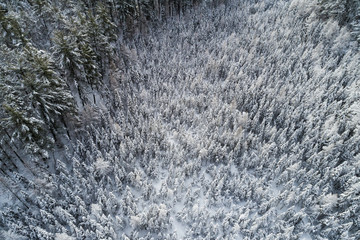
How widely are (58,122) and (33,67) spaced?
24.2 feet

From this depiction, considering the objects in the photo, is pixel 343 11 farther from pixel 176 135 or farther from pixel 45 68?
pixel 45 68

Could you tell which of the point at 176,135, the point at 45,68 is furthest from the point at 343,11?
the point at 45,68

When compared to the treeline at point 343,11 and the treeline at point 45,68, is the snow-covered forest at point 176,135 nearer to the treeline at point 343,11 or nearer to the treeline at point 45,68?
the treeline at point 45,68

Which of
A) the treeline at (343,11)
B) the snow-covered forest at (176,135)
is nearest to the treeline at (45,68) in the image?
the snow-covered forest at (176,135)

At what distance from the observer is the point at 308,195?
18625 millimetres

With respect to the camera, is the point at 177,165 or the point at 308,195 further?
the point at 177,165

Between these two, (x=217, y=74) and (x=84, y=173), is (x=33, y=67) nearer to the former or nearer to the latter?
(x=84, y=173)

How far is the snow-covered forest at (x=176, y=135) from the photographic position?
17375mm

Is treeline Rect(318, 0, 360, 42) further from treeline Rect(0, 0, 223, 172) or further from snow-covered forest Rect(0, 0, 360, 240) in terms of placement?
treeline Rect(0, 0, 223, 172)

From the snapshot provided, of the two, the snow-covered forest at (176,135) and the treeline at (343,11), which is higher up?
the treeline at (343,11)

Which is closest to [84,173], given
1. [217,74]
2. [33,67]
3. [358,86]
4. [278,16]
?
[33,67]

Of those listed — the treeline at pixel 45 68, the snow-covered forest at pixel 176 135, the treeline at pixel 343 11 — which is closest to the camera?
the snow-covered forest at pixel 176 135

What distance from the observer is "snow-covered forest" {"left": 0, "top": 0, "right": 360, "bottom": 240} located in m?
17.4

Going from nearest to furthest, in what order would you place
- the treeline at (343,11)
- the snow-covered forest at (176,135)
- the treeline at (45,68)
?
the snow-covered forest at (176,135)
the treeline at (45,68)
the treeline at (343,11)
